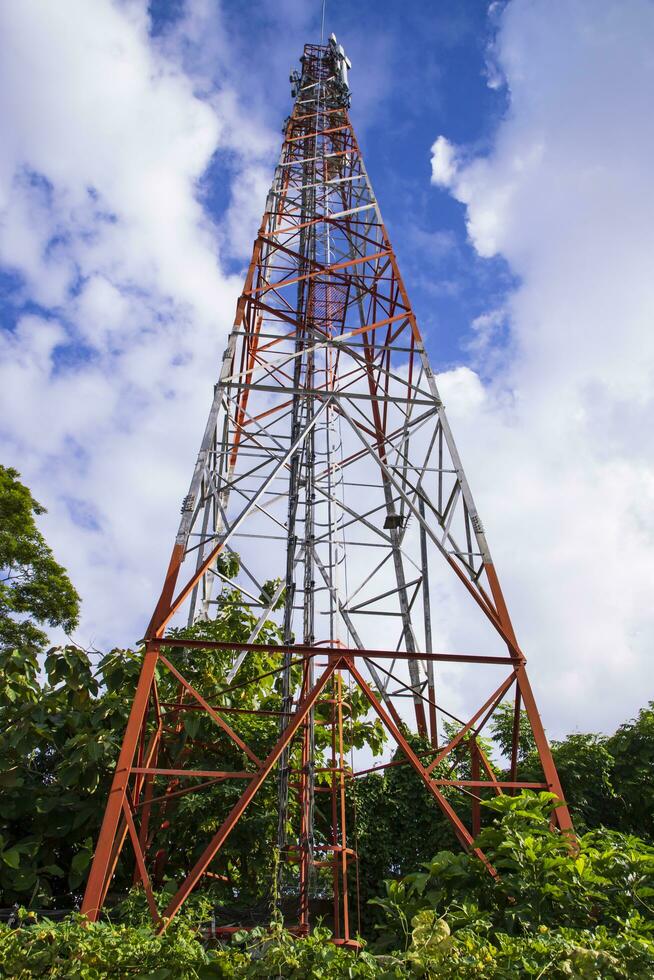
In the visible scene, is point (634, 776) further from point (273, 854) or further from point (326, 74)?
point (326, 74)

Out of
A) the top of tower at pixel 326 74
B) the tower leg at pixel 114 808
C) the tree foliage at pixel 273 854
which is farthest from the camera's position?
the top of tower at pixel 326 74

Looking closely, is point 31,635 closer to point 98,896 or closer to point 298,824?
point 298,824

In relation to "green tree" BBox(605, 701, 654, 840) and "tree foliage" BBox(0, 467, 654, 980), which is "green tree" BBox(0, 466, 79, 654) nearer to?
"tree foliage" BBox(0, 467, 654, 980)

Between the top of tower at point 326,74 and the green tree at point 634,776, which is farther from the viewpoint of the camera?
the top of tower at point 326,74

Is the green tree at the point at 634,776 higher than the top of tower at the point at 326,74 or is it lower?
lower

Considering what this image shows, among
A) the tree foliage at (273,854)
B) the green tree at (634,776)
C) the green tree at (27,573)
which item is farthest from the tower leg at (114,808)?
the green tree at (27,573)

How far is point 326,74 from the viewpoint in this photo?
18453 mm

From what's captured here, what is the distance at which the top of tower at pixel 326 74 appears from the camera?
17.3m

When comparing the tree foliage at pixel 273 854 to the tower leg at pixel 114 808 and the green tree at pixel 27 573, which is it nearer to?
the tower leg at pixel 114 808

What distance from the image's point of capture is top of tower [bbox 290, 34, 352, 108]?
681 inches

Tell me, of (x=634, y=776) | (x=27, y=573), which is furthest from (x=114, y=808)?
(x=27, y=573)

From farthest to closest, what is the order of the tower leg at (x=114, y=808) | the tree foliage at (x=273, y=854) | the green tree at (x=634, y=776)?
the green tree at (x=634, y=776) < the tower leg at (x=114, y=808) < the tree foliage at (x=273, y=854)

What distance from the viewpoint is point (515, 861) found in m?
5.23

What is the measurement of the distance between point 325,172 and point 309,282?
3.25 meters
